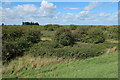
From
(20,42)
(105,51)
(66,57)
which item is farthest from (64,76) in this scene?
(105,51)

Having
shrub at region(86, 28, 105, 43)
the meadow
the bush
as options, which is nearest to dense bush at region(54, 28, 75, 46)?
the meadow

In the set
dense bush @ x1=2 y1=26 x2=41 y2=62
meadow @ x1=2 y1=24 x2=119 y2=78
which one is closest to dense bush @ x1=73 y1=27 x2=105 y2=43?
meadow @ x1=2 y1=24 x2=119 y2=78

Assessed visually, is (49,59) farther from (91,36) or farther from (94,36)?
(94,36)

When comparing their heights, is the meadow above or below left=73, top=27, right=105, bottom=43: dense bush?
below

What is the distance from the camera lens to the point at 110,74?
485 centimetres

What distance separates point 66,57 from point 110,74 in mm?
3460

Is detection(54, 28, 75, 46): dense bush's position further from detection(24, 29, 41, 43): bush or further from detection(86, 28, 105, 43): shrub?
detection(86, 28, 105, 43): shrub

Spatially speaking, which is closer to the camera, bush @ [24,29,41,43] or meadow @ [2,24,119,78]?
meadow @ [2,24,119,78]

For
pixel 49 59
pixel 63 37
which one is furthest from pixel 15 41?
pixel 63 37

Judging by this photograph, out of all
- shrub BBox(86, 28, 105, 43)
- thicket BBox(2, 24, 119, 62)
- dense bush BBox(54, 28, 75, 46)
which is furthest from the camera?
shrub BBox(86, 28, 105, 43)

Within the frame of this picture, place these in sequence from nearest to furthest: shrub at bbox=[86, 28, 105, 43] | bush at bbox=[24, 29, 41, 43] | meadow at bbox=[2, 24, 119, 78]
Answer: meadow at bbox=[2, 24, 119, 78]
bush at bbox=[24, 29, 41, 43]
shrub at bbox=[86, 28, 105, 43]

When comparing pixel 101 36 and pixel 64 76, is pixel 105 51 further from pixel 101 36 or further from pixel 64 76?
pixel 64 76

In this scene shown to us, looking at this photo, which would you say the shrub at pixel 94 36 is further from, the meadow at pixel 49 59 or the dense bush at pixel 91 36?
the meadow at pixel 49 59

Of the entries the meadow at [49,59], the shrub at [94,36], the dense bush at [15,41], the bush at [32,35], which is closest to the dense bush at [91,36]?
the shrub at [94,36]
